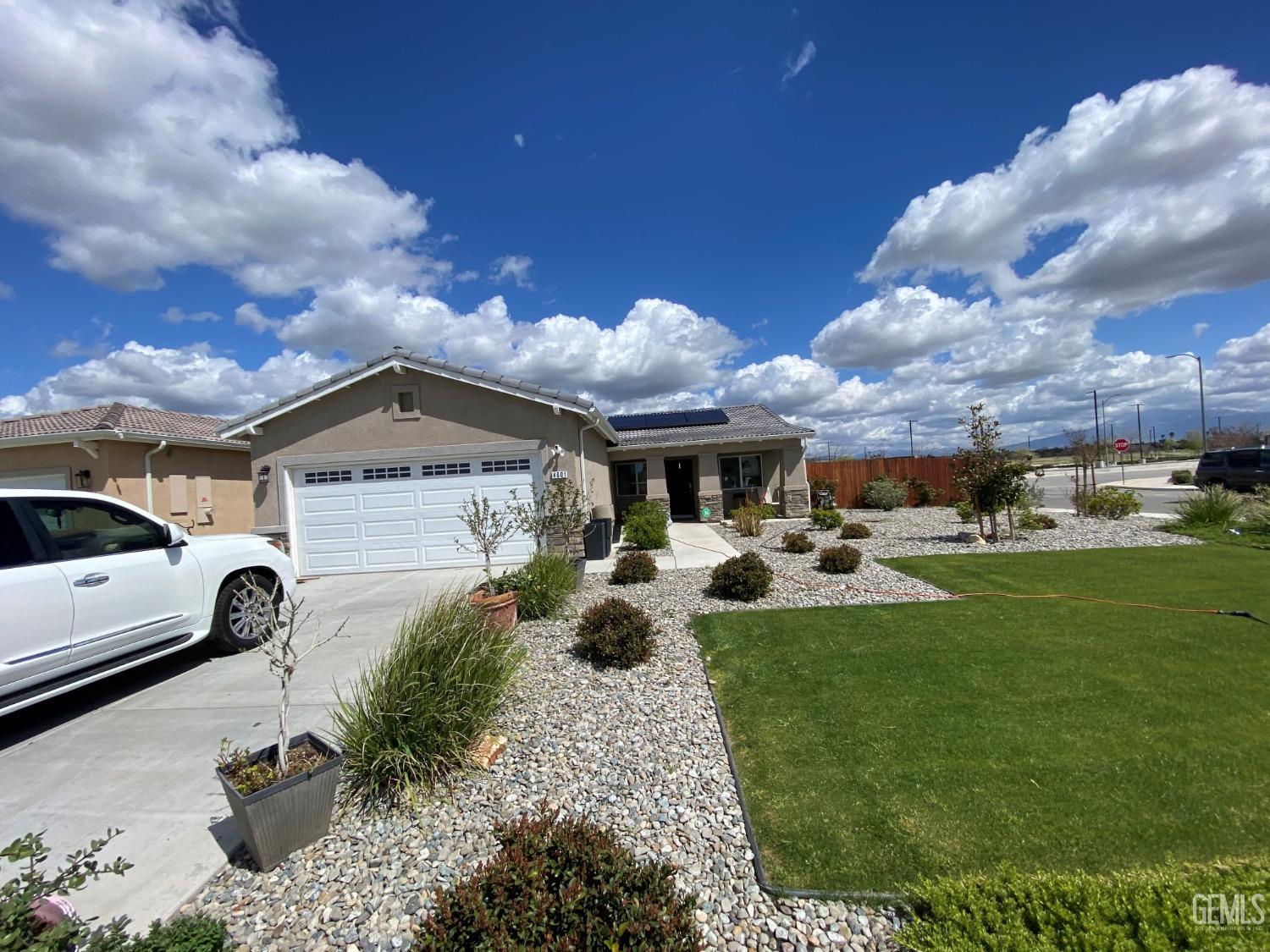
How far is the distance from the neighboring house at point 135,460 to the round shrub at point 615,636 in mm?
11248

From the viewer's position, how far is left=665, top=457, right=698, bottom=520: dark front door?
66.8ft

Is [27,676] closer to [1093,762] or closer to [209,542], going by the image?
[209,542]

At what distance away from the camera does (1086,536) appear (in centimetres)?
1245

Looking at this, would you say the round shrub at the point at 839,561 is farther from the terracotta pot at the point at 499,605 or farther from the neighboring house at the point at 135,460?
the neighboring house at the point at 135,460

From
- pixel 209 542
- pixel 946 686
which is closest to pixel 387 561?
pixel 209 542

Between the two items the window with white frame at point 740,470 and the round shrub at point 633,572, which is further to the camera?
the window with white frame at point 740,470

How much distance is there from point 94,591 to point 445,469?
23.4 feet

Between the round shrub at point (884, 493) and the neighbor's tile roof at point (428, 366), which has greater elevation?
the neighbor's tile roof at point (428, 366)

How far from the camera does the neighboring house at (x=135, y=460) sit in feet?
41.6

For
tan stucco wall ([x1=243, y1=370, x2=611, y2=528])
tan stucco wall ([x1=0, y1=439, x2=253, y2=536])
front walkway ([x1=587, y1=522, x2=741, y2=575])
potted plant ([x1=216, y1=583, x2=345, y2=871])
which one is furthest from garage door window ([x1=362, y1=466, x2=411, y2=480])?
potted plant ([x1=216, y1=583, x2=345, y2=871])

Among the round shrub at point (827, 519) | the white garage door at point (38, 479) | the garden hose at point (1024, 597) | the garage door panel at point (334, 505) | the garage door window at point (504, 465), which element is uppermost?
the white garage door at point (38, 479)

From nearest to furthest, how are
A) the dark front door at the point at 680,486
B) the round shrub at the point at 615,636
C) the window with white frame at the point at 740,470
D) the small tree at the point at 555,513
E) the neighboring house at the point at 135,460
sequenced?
1. the round shrub at the point at 615,636
2. the small tree at the point at 555,513
3. the neighboring house at the point at 135,460
4. the window with white frame at the point at 740,470
5. the dark front door at the point at 680,486

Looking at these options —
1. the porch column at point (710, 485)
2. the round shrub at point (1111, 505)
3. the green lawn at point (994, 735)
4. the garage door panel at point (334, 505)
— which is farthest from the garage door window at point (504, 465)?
the round shrub at point (1111, 505)

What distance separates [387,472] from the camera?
1177 cm
